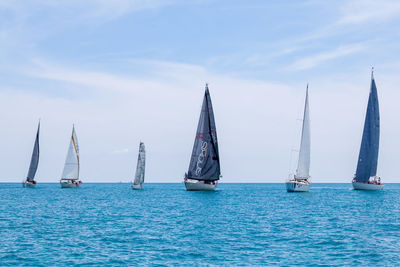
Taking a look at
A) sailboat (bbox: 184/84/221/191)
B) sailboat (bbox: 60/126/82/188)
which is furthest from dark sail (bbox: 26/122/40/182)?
sailboat (bbox: 184/84/221/191)

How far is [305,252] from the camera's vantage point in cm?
3262

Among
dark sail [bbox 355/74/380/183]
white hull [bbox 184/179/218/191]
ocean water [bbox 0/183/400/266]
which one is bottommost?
ocean water [bbox 0/183/400/266]

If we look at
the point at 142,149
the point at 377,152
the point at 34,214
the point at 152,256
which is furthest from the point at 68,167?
the point at 152,256

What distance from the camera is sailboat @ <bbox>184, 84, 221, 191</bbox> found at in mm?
88438

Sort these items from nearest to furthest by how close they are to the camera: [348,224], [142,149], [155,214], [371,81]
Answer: [348,224] → [155,214] → [371,81] → [142,149]

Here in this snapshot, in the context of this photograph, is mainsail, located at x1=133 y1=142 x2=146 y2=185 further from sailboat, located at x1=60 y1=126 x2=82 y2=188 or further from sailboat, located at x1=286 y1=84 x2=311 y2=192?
sailboat, located at x1=286 y1=84 x2=311 y2=192

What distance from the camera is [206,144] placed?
88812 millimetres

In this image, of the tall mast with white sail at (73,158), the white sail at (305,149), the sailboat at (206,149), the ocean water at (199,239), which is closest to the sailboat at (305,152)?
the white sail at (305,149)

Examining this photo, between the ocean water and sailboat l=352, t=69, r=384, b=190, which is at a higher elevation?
sailboat l=352, t=69, r=384, b=190

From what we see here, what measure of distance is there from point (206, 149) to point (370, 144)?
38367 mm

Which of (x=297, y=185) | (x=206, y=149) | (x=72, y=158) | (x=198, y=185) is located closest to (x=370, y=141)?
(x=297, y=185)

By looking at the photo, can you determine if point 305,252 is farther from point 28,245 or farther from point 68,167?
point 68,167

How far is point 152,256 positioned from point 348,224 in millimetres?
25186

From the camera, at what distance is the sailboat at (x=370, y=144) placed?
335 ft
